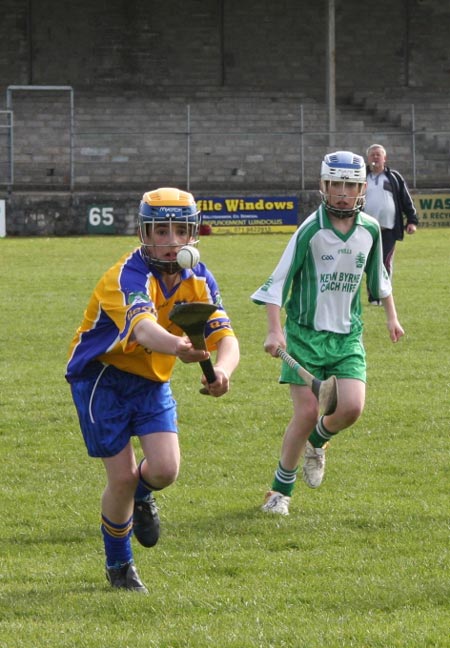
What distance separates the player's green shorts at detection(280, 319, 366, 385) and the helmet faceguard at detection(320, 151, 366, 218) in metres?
0.64

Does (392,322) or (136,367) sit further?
(392,322)

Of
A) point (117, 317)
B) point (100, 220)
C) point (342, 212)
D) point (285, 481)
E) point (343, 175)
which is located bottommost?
point (285, 481)

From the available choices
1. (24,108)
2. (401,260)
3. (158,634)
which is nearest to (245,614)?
(158,634)

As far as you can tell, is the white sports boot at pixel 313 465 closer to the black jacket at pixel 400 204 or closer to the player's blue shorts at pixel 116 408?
the player's blue shorts at pixel 116 408

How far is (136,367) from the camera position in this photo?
17.1ft

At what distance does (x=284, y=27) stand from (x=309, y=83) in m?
1.84

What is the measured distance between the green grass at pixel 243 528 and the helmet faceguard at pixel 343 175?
5.00 ft

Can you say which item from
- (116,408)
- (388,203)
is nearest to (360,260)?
(116,408)

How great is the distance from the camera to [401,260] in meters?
20.9

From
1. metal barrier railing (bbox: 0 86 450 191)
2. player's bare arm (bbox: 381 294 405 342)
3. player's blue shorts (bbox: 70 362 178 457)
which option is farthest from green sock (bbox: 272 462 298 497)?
metal barrier railing (bbox: 0 86 450 191)

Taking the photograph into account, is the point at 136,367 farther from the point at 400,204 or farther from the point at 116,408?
the point at 400,204

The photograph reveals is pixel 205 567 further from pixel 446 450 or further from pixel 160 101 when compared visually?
pixel 160 101

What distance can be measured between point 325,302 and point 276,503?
1066 mm

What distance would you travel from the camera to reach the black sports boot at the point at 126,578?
5191 millimetres
